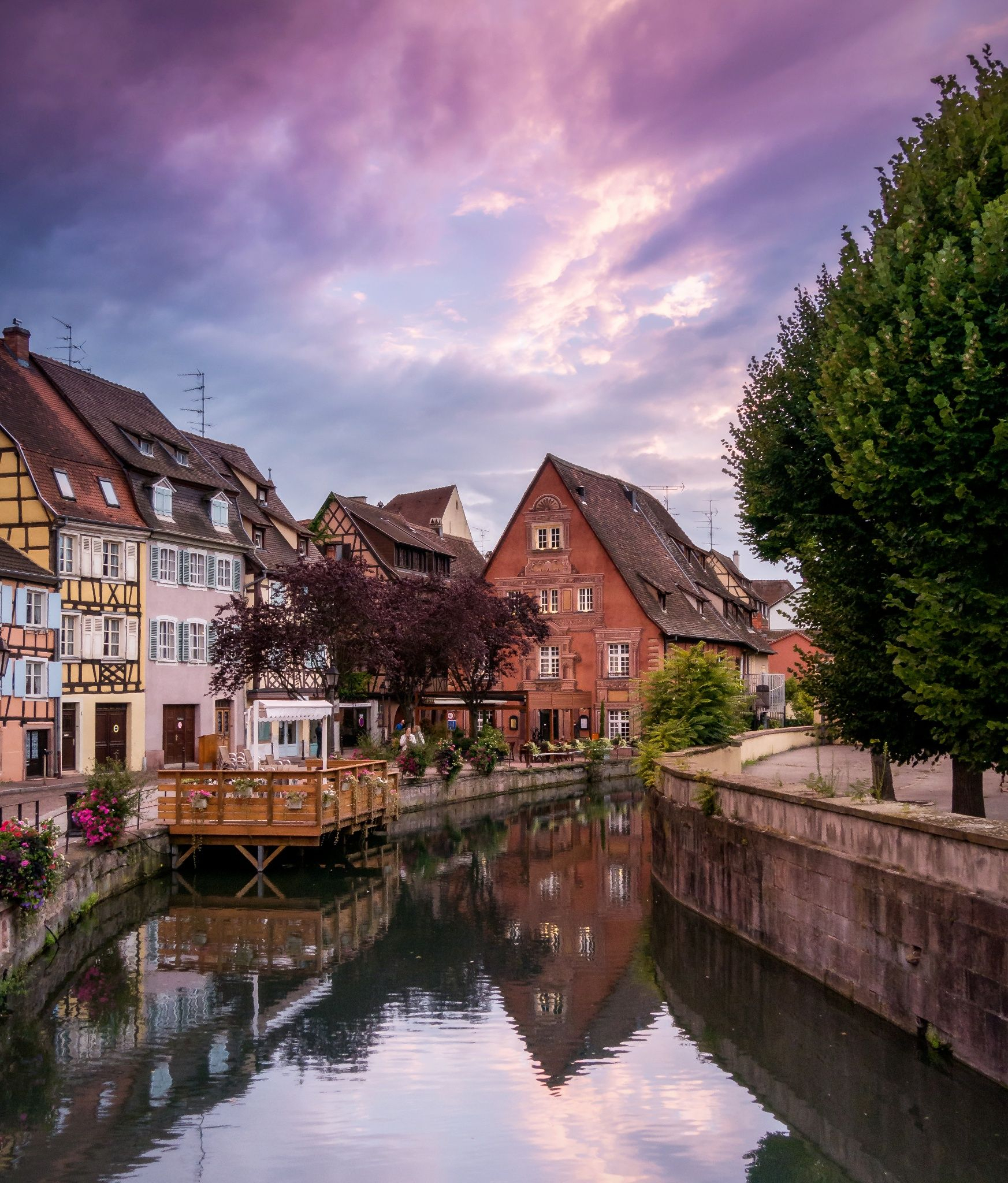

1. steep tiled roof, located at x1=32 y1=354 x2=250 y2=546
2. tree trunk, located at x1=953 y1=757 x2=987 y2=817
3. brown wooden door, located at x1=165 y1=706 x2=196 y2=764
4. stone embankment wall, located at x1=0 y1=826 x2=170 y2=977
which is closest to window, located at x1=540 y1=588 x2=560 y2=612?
steep tiled roof, located at x1=32 y1=354 x2=250 y2=546

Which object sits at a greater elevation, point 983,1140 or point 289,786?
point 289,786

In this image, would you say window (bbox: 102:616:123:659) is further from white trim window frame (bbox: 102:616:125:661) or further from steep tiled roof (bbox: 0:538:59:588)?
steep tiled roof (bbox: 0:538:59:588)

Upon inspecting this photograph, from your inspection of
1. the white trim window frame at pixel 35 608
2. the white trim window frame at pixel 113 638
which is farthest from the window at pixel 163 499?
the white trim window frame at pixel 35 608

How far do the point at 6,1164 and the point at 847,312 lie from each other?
12763 mm

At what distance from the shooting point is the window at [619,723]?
54.6m

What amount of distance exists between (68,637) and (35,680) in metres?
2.63

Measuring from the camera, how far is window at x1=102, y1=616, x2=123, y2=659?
36.9 meters

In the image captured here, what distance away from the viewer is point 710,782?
18.5 meters

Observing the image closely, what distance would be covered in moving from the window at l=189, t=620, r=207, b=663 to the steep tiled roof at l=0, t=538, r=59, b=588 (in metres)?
7.00

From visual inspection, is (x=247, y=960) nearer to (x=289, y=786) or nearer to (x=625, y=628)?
(x=289, y=786)

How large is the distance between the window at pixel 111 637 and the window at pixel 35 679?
3.37 meters

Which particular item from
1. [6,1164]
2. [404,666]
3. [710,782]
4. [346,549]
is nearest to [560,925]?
[710,782]

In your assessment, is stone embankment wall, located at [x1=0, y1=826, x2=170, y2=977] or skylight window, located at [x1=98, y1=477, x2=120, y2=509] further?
skylight window, located at [x1=98, y1=477, x2=120, y2=509]

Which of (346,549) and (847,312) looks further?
(346,549)
